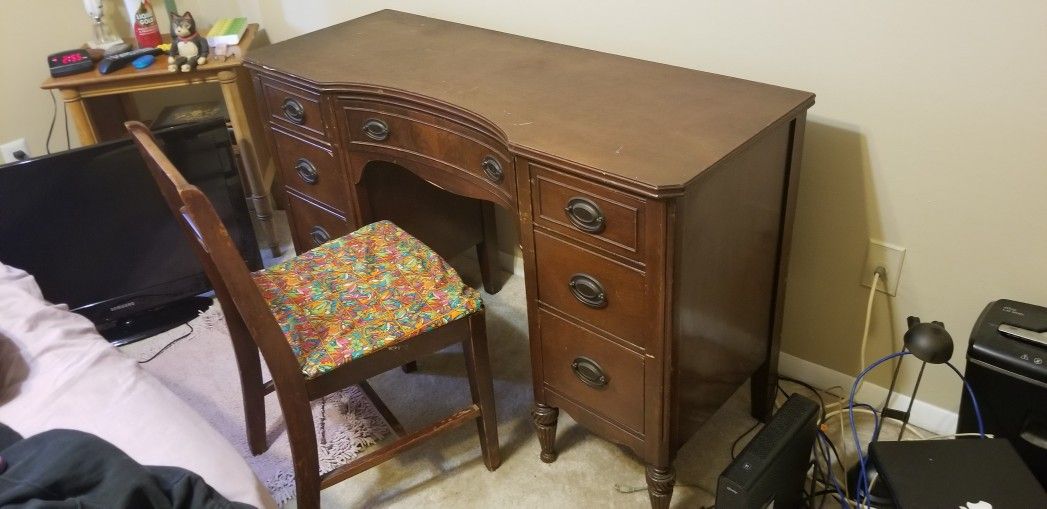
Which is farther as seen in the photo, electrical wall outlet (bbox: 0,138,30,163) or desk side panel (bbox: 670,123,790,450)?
electrical wall outlet (bbox: 0,138,30,163)

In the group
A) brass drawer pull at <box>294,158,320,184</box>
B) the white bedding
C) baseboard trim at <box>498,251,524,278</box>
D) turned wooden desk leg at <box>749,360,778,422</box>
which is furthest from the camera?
baseboard trim at <box>498,251,524,278</box>

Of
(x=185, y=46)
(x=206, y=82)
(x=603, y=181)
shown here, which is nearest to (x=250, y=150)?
(x=206, y=82)

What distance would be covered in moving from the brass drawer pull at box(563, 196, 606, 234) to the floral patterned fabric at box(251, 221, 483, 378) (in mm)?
337

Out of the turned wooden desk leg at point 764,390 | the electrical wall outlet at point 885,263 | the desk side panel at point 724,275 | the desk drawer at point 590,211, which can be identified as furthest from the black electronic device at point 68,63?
the electrical wall outlet at point 885,263

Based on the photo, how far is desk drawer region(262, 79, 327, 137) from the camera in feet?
5.79

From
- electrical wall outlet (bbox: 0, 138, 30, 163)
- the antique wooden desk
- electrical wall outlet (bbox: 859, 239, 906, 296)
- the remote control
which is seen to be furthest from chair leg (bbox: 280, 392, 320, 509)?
electrical wall outlet (bbox: 0, 138, 30, 163)

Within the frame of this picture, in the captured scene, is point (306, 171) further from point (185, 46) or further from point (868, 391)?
point (868, 391)

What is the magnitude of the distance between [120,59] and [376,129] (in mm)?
1133

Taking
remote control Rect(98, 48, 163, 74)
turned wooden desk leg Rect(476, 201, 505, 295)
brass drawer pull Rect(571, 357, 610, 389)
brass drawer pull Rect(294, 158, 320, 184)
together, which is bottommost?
turned wooden desk leg Rect(476, 201, 505, 295)

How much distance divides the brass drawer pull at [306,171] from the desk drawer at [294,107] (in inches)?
3.4

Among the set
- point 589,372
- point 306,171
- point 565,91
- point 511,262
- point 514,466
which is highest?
point 565,91

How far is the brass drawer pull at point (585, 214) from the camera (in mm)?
1277

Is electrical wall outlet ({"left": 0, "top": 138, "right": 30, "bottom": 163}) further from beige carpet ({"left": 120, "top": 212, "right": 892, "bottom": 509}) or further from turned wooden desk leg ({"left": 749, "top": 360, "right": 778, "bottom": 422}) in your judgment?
turned wooden desk leg ({"left": 749, "top": 360, "right": 778, "bottom": 422})

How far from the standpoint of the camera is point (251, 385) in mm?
1751
